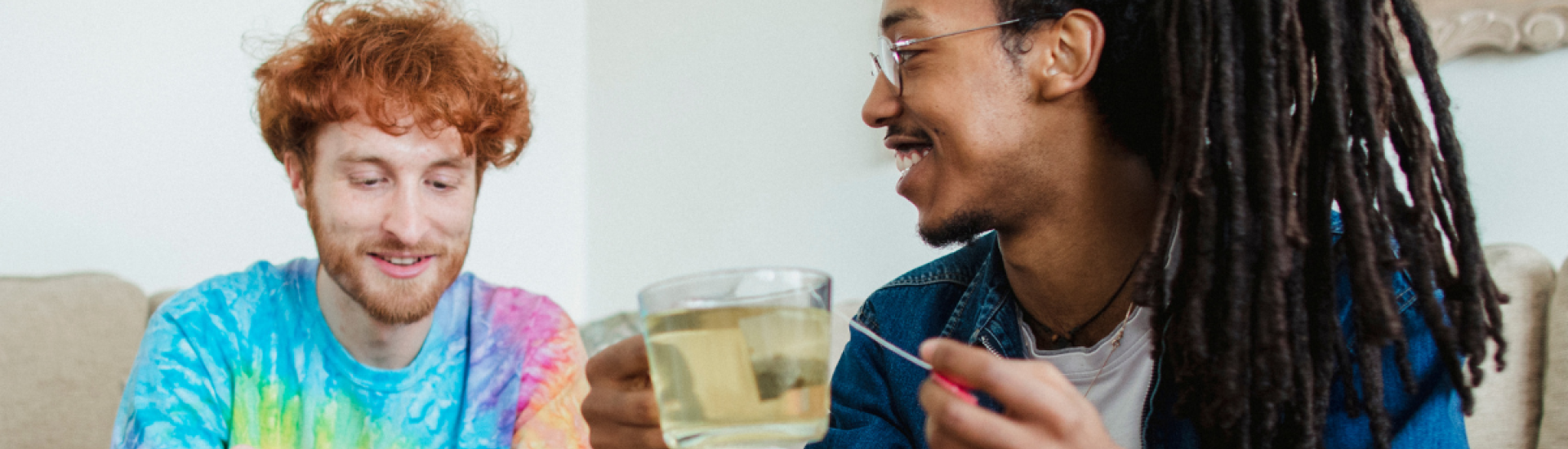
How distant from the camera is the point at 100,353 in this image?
7.67 feet

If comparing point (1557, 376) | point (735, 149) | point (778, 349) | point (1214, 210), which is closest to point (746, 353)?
point (778, 349)

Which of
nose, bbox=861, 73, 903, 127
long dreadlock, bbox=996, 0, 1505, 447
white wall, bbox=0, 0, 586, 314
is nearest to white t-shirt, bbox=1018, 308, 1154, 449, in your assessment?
long dreadlock, bbox=996, 0, 1505, 447

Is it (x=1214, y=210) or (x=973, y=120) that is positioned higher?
(x=973, y=120)

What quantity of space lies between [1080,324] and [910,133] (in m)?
0.38

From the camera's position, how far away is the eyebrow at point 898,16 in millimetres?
→ 1392

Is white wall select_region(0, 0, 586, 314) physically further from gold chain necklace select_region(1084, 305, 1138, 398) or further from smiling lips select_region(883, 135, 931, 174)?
gold chain necklace select_region(1084, 305, 1138, 398)

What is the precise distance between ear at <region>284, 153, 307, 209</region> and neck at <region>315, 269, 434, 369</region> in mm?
173

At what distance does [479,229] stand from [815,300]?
3.05 m

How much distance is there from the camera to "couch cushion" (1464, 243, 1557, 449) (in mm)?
1673

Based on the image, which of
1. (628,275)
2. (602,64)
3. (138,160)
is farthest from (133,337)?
(602,64)

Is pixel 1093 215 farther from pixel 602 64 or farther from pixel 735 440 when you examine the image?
pixel 602 64

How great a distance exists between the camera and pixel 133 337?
95.0 inches

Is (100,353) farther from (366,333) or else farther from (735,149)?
(735,149)

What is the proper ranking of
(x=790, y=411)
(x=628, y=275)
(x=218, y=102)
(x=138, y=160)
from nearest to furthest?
(x=790, y=411), (x=138, y=160), (x=218, y=102), (x=628, y=275)
